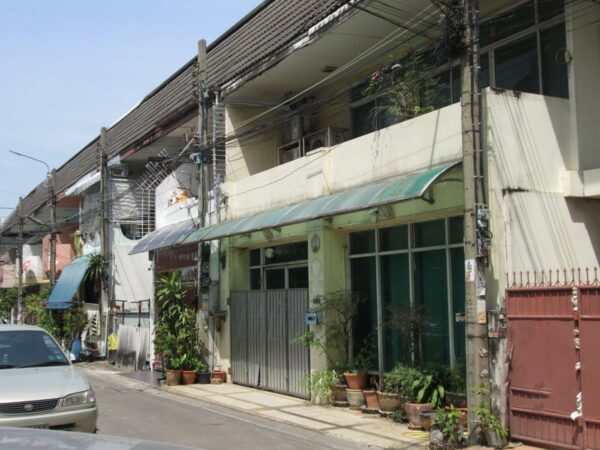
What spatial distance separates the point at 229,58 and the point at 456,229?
29.6ft

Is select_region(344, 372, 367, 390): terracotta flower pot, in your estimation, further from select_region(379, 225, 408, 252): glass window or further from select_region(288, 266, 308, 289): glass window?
select_region(288, 266, 308, 289): glass window

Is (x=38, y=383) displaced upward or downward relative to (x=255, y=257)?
downward

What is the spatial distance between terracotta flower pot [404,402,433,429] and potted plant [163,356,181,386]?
7.91m

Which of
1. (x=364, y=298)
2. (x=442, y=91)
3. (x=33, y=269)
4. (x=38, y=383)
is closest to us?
(x=38, y=383)

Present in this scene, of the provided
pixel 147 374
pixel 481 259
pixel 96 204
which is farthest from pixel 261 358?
pixel 96 204

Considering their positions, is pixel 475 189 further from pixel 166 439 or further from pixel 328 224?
pixel 166 439

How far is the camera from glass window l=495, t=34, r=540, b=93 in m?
11.4

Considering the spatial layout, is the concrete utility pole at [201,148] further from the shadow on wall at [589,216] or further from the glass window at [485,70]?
the shadow on wall at [589,216]

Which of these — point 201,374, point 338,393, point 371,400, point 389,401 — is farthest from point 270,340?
point 389,401

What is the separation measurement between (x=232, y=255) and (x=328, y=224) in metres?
4.46

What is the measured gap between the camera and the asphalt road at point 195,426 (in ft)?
32.4

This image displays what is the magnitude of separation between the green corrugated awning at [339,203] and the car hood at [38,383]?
4850 mm

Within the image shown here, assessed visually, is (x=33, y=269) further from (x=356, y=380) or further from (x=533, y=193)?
(x=533, y=193)

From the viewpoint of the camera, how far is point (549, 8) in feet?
36.4
